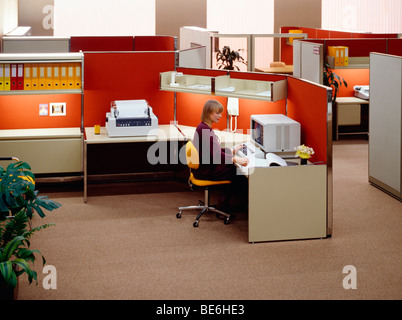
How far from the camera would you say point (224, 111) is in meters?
6.56

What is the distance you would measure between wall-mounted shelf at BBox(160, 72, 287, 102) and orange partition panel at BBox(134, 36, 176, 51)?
3.17 m

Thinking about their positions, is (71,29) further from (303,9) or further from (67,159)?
(67,159)

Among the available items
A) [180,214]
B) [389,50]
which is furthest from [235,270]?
[389,50]

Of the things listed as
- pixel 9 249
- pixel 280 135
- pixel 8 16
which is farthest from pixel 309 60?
pixel 9 249

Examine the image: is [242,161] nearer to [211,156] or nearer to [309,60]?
[211,156]

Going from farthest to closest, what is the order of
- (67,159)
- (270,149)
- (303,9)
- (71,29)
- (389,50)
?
(303,9)
(71,29)
(389,50)
(67,159)
(270,149)

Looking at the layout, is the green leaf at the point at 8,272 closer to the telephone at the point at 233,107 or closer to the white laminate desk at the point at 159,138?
the white laminate desk at the point at 159,138

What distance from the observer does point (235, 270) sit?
14.8ft

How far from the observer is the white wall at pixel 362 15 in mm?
12930

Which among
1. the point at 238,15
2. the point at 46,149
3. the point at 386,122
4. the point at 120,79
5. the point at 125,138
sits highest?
the point at 238,15

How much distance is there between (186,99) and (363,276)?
3150 mm

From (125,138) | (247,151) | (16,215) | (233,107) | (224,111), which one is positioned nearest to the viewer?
(16,215)

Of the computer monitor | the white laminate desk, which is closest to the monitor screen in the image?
the computer monitor

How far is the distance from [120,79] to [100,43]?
2.87 meters
